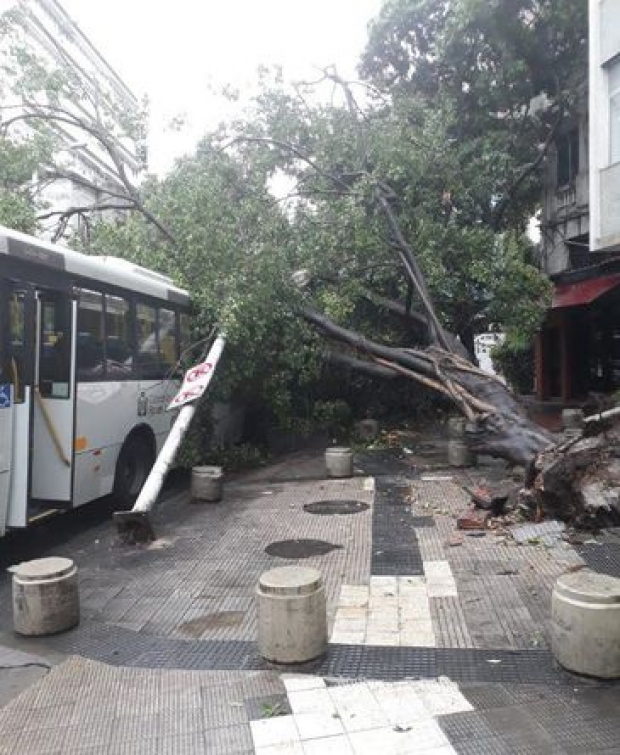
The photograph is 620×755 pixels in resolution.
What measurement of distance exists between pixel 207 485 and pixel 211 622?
4.56 metres

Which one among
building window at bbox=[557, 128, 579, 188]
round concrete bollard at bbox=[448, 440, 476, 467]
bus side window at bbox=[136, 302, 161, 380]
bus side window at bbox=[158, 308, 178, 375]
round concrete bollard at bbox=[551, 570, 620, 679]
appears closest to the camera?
round concrete bollard at bbox=[551, 570, 620, 679]

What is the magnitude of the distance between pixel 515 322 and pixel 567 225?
716cm

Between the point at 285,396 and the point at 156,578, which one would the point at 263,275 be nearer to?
the point at 285,396

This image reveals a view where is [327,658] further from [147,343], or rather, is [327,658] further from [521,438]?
[147,343]

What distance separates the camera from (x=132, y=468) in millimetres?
10008

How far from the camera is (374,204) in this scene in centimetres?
1461

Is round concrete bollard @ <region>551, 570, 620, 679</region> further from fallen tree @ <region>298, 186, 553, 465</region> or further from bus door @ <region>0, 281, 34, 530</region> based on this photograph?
fallen tree @ <region>298, 186, 553, 465</region>

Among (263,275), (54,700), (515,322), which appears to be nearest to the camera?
(54,700)

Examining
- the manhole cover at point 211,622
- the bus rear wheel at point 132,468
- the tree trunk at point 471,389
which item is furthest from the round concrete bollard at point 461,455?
the manhole cover at point 211,622

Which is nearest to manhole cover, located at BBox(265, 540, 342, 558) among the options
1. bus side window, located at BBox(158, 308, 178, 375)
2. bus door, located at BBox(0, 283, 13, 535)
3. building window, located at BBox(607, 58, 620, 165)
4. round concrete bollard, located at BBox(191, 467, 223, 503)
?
round concrete bollard, located at BBox(191, 467, 223, 503)

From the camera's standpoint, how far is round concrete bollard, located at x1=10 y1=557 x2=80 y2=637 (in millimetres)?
5598

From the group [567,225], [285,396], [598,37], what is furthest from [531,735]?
[567,225]

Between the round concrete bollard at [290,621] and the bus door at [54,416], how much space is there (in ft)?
11.9

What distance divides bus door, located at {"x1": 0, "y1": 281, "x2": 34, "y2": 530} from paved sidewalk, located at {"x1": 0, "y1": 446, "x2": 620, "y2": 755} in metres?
0.76
